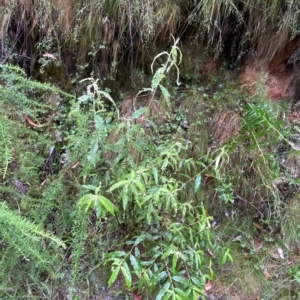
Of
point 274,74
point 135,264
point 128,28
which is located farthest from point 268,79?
point 135,264

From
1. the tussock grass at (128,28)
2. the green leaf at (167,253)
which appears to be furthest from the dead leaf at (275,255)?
the tussock grass at (128,28)

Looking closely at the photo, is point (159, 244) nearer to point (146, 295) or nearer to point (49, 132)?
point (146, 295)

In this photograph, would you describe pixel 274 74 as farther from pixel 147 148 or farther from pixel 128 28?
pixel 147 148

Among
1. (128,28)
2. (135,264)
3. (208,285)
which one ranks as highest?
(128,28)

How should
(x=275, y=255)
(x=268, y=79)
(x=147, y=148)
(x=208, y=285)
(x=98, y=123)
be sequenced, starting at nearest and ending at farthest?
(x=98, y=123) → (x=147, y=148) → (x=208, y=285) → (x=275, y=255) → (x=268, y=79)

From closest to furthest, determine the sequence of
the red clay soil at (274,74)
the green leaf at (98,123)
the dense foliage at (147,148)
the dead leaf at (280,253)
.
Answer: the green leaf at (98,123) → the dense foliage at (147,148) → the dead leaf at (280,253) → the red clay soil at (274,74)

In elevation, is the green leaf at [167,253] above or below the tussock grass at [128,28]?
below

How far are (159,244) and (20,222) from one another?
1.67 feet

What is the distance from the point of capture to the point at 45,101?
75.0 inches

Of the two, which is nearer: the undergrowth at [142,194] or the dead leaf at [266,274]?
the undergrowth at [142,194]

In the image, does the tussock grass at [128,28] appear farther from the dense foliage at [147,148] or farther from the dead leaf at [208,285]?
the dead leaf at [208,285]

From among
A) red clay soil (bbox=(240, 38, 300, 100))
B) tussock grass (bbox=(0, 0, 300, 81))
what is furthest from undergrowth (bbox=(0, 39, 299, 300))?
tussock grass (bbox=(0, 0, 300, 81))

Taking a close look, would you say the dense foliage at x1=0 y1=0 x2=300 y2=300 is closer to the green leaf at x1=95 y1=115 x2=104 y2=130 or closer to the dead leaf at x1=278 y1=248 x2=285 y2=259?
the dead leaf at x1=278 y1=248 x2=285 y2=259

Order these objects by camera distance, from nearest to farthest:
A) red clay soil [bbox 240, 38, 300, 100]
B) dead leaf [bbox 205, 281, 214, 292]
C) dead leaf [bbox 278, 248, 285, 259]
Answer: dead leaf [bbox 205, 281, 214, 292]
dead leaf [bbox 278, 248, 285, 259]
red clay soil [bbox 240, 38, 300, 100]
